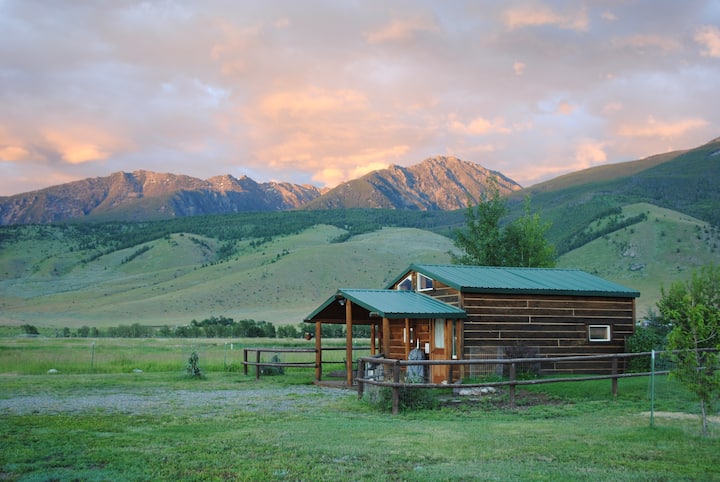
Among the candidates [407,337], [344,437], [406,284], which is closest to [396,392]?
[344,437]

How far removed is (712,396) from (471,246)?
1040 inches

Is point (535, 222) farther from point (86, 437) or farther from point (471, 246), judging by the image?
point (86, 437)

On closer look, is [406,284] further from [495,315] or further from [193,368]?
[193,368]

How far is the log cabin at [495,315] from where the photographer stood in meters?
20.1

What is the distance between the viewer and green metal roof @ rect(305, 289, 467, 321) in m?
19.2

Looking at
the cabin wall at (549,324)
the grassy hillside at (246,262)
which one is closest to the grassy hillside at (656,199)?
the grassy hillside at (246,262)

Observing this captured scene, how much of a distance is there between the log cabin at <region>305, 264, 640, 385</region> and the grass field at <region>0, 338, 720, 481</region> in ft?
7.60

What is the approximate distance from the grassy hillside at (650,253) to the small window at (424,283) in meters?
56.1

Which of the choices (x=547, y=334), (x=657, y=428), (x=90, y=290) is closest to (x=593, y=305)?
(x=547, y=334)

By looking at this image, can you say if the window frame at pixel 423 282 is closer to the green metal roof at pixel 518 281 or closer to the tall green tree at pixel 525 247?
the green metal roof at pixel 518 281

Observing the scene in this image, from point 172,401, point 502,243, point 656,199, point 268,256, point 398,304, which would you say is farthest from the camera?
point 656,199

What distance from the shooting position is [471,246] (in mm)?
37281

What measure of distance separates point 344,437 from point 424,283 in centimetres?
1194

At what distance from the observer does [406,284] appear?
24156 millimetres
